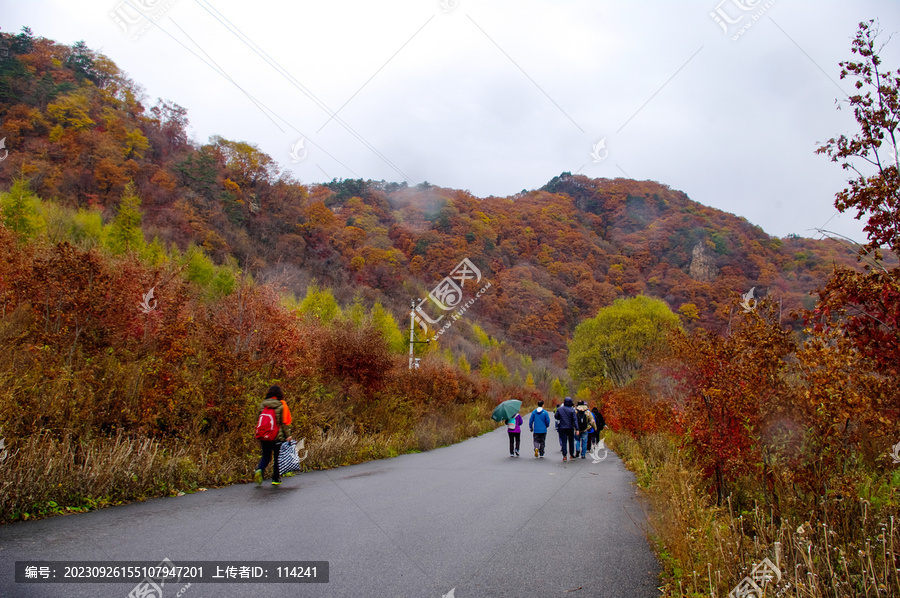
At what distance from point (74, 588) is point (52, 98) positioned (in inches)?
2810

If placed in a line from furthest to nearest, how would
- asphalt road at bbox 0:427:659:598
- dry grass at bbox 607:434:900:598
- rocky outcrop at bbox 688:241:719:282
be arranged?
rocky outcrop at bbox 688:241:719:282 < asphalt road at bbox 0:427:659:598 < dry grass at bbox 607:434:900:598

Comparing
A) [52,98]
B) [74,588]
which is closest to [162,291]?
[74,588]

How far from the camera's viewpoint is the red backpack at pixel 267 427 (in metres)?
9.14

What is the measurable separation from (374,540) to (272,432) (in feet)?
13.9

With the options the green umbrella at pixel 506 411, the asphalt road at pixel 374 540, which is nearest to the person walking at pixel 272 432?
the asphalt road at pixel 374 540

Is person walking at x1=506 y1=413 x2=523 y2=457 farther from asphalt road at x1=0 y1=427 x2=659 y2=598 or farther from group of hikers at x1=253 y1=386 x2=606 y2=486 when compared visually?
asphalt road at x1=0 y1=427 x2=659 y2=598

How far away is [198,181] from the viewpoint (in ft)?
225

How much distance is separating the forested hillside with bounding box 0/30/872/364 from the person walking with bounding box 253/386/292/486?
4452cm

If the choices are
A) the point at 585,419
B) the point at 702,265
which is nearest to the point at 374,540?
the point at 585,419

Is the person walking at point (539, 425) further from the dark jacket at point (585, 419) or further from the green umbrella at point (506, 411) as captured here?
the green umbrella at point (506, 411)

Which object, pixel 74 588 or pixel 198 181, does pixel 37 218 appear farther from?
pixel 198 181

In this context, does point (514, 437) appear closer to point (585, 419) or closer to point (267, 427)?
point (585, 419)

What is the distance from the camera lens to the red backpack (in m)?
9.14

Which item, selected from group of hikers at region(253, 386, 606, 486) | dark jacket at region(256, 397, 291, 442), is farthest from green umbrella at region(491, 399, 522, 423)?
dark jacket at region(256, 397, 291, 442)
